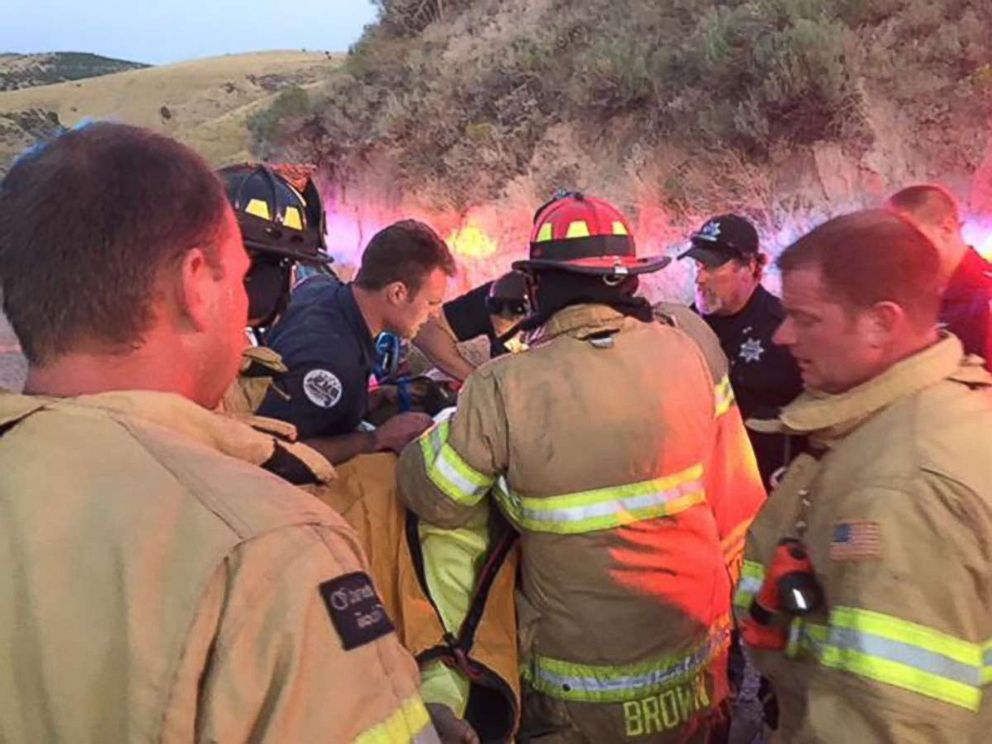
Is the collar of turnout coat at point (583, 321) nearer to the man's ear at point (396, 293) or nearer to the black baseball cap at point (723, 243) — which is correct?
the man's ear at point (396, 293)

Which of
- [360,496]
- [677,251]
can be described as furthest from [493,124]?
[360,496]

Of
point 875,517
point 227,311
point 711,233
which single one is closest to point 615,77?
point 711,233

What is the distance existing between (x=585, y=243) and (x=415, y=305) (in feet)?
3.89

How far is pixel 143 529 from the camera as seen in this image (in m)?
1.21

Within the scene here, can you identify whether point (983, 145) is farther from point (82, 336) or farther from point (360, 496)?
point (82, 336)

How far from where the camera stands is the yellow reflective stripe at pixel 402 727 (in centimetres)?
125

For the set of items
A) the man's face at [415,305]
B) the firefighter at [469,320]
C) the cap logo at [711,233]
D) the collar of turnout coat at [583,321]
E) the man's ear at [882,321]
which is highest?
the man's ear at [882,321]

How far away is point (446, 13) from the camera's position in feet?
62.2

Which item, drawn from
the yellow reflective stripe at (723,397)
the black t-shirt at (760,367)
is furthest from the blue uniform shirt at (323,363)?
the black t-shirt at (760,367)

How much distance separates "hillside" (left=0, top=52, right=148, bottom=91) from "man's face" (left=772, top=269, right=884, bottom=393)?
258 ft

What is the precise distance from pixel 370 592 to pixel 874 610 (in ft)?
3.31

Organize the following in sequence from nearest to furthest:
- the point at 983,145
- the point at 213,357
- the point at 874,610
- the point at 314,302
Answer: the point at 213,357 < the point at 874,610 < the point at 314,302 < the point at 983,145

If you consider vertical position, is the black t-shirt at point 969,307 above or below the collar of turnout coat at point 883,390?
below

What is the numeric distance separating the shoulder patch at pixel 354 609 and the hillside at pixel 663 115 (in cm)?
943
